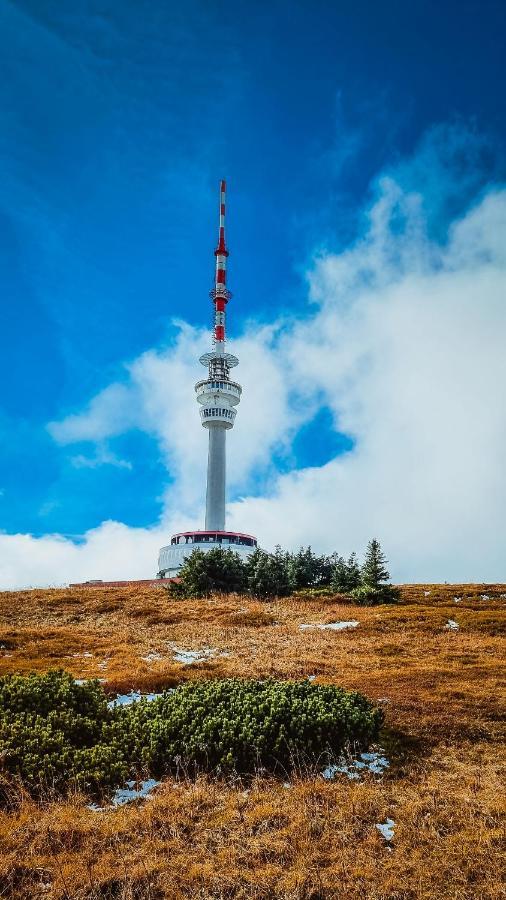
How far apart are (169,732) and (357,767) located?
389 centimetres

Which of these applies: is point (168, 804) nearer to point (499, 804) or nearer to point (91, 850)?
point (91, 850)

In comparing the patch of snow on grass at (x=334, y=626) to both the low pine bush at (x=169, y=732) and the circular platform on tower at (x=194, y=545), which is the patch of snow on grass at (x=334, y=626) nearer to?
the low pine bush at (x=169, y=732)

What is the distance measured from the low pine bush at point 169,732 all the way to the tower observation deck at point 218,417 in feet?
213

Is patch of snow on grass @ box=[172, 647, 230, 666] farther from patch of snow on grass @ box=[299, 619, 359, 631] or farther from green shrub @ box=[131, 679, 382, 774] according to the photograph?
green shrub @ box=[131, 679, 382, 774]

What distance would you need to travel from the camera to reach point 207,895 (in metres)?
7.29

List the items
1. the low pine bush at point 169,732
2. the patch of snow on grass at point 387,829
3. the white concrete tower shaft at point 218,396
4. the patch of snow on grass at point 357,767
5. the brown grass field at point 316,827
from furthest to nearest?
the white concrete tower shaft at point 218,396
the patch of snow on grass at point 357,767
the low pine bush at point 169,732
the patch of snow on grass at point 387,829
the brown grass field at point 316,827

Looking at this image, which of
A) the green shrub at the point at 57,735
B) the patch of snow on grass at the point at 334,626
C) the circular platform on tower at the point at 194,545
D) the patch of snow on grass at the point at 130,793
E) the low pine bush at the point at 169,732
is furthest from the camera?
the circular platform on tower at the point at 194,545

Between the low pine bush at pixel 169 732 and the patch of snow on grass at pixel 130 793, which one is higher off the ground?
the low pine bush at pixel 169 732

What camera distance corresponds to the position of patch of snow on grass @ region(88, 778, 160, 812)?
32.8 feet

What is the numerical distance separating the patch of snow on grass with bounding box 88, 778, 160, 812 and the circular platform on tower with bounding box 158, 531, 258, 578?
65752mm

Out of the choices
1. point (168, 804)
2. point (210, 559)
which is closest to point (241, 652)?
point (168, 804)

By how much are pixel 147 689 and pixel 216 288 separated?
86.4m

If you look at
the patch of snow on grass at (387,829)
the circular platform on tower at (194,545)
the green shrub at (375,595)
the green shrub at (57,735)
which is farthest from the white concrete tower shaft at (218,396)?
the patch of snow on grass at (387,829)

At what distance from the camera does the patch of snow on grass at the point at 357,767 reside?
11211mm
